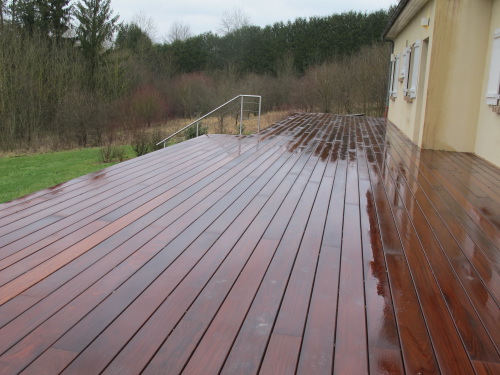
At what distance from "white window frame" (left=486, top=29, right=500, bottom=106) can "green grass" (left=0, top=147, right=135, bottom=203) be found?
782 cm

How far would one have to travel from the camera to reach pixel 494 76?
5574 millimetres

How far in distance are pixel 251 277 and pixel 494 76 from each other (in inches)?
185

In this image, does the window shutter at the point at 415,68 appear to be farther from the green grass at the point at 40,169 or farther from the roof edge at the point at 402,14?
the green grass at the point at 40,169

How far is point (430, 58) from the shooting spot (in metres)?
6.53

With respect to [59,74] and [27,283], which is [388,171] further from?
[59,74]

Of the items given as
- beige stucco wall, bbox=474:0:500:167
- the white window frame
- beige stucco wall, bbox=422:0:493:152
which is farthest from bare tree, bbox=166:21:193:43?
the white window frame

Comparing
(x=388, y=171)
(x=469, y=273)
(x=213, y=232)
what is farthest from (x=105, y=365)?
(x=388, y=171)

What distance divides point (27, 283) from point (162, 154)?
410 centimetres

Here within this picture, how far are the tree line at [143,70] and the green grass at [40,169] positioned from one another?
2.83 m

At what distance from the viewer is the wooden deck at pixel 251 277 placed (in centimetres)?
170

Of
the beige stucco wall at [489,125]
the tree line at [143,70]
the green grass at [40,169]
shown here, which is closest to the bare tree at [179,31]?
the tree line at [143,70]

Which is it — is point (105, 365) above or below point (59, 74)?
below

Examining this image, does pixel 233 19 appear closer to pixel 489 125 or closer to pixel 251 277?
pixel 489 125

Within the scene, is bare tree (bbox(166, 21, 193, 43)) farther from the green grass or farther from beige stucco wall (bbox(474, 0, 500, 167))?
beige stucco wall (bbox(474, 0, 500, 167))
